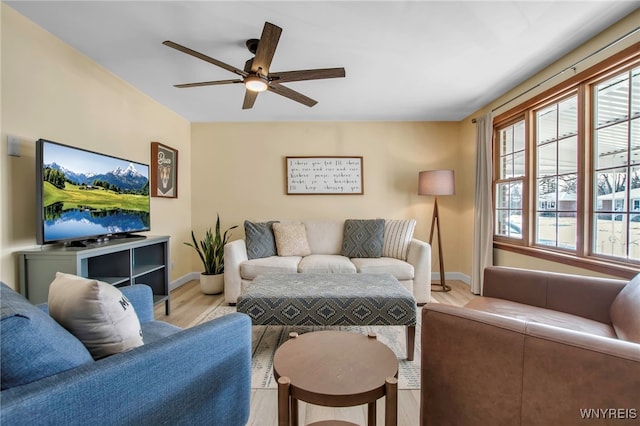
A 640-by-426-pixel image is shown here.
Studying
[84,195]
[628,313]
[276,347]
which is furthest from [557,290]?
[84,195]

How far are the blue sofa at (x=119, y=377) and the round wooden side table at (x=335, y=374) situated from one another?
203 mm

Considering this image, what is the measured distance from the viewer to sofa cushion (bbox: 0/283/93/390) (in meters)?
0.63

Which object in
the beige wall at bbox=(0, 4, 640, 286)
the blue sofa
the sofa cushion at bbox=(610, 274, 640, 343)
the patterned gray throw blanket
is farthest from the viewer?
the beige wall at bbox=(0, 4, 640, 286)

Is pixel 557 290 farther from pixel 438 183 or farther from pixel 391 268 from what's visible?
pixel 438 183

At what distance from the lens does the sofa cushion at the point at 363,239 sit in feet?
10.6

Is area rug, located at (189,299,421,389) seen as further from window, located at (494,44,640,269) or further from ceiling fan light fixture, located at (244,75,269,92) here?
ceiling fan light fixture, located at (244,75,269,92)

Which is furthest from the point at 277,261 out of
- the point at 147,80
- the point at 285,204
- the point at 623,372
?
the point at 623,372

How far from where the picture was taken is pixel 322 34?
1.92 m

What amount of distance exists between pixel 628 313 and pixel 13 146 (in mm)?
3427

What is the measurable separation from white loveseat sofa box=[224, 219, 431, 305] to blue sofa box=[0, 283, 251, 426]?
1839 mm

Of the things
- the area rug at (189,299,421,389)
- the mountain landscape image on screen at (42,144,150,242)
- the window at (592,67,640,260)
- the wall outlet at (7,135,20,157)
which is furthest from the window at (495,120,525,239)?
the wall outlet at (7,135,20,157)

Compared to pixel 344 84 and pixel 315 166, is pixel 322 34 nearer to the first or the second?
pixel 344 84

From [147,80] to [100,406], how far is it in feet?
9.23

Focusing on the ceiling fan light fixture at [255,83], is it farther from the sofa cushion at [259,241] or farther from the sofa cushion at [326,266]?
the sofa cushion at [326,266]
